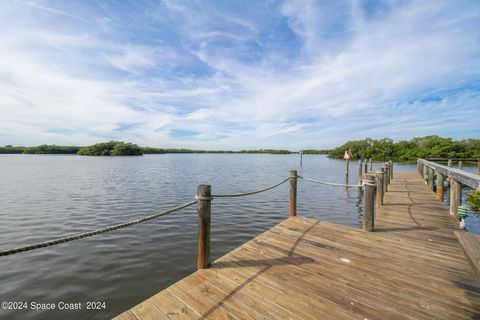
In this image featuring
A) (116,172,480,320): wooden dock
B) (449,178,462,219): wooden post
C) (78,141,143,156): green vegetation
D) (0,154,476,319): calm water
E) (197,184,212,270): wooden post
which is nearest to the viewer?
(116,172,480,320): wooden dock

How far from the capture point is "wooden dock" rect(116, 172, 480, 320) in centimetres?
254

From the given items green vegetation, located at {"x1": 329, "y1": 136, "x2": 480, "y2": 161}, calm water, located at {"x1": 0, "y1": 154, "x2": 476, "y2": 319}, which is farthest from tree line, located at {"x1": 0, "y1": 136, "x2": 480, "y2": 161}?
calm water, located at {"x1": 0, "y1": 154, "x2": 476, "y2": 319}

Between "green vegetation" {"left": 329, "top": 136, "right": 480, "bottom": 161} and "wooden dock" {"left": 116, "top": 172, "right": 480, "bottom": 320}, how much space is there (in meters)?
57.0

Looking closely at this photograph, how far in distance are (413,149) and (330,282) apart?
87526 mm

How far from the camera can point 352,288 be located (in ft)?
9.82

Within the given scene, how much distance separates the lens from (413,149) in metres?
70.1

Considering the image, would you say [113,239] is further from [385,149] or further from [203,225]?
[385,149]

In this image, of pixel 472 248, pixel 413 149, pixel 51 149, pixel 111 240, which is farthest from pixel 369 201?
pixel 51 149

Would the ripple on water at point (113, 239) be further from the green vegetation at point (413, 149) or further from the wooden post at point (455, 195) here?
the green vegetation at point (413, 149)

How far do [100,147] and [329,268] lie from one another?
11324 cm

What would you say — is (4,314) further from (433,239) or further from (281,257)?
(433,239)

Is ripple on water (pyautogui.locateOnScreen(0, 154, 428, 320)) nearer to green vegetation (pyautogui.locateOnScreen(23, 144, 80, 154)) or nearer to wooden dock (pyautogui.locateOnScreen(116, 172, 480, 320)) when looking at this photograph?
wooden dock (pyautogui.locateOnScreen(116, 172, 480, 320))

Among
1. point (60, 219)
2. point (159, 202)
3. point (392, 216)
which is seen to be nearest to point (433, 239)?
point (392, 216)

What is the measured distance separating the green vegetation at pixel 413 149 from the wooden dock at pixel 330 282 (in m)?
57.0
